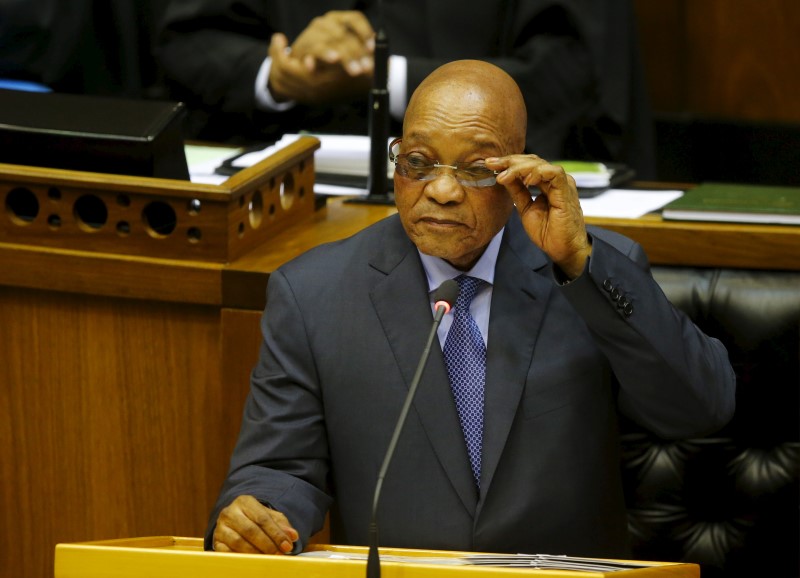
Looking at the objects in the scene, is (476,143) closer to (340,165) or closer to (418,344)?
(418,344)

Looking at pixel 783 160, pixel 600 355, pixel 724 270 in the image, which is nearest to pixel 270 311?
pixel 600 355

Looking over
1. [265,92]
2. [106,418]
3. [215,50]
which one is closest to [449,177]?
[106,418]

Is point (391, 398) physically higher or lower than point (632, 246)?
lower

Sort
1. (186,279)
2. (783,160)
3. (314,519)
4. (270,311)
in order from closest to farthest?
1. (314,519)
2. (270,311)
3. (186,279)
4. (783,160)

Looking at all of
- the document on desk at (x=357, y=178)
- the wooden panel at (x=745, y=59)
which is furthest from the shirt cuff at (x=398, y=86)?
the wooden panel at (x=745, y=59)

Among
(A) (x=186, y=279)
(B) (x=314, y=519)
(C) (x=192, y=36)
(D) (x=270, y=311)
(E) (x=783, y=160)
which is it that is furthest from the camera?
(E) (x=783, y=160)

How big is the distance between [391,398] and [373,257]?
0.71 ft

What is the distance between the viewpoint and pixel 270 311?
2.12m

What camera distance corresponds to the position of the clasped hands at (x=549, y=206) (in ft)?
6.21

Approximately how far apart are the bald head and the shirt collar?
16 centimetres

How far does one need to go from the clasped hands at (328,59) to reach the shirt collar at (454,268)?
4.34ft

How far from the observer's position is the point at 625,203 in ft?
8.84

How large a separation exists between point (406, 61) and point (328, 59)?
0.28 metres

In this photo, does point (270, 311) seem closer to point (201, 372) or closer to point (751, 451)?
point (201, 372)
